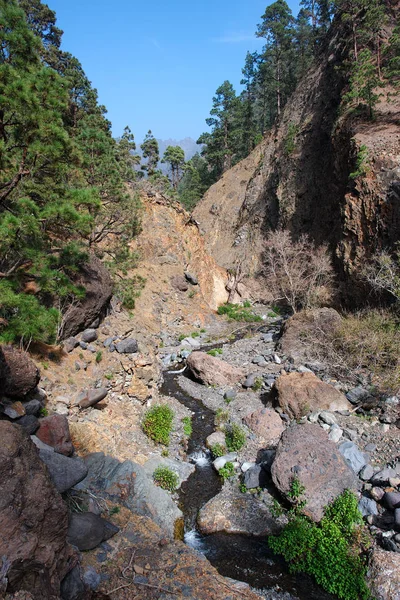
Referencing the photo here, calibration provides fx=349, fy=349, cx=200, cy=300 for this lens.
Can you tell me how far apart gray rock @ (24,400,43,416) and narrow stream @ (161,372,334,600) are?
440 cm

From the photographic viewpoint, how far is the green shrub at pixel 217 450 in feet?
35.6

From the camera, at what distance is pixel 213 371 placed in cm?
1612

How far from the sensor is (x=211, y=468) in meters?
10.5

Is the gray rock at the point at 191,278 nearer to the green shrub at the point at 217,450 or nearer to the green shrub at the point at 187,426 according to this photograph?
the green shrub at the point at 187,426

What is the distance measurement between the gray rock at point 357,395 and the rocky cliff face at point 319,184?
10672 mm

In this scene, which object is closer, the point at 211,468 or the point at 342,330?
the point at 211,468

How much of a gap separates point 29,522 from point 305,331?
16.3m

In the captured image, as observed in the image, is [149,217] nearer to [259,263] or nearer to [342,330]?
[259,263]

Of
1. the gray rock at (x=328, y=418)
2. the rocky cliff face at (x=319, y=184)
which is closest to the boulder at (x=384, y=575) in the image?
the gray rock at (x=328, y=418)

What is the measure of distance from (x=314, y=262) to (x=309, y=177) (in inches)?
429

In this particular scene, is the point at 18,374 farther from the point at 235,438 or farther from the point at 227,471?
the point at 235,438

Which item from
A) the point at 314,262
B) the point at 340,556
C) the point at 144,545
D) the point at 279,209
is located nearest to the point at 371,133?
the point at 314,262

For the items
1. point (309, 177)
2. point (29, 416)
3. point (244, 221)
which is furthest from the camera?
point (244, 221)

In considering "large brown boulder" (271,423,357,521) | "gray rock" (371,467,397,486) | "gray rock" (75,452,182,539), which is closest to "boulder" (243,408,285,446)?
"large brown boulder" (271,423,357,521)
